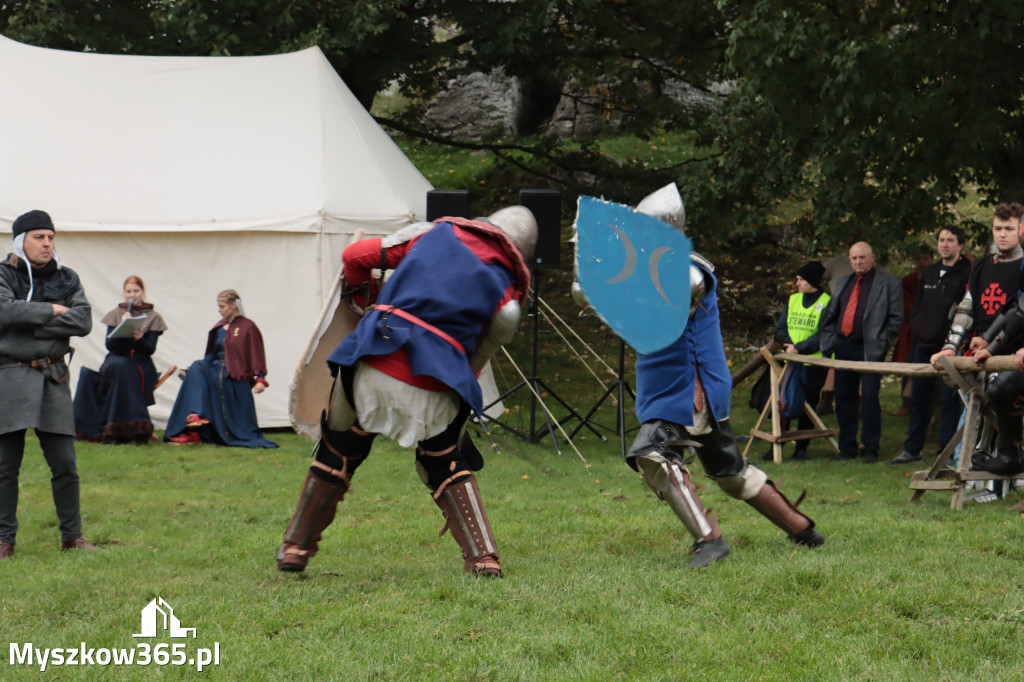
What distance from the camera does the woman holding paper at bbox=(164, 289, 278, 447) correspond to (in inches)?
389

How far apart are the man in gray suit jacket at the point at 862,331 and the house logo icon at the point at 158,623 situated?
5989 millimetres

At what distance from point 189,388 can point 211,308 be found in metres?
1.07

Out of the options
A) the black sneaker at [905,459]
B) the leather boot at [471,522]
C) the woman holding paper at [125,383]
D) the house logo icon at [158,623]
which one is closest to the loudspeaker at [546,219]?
the black sneaker at [905,459]

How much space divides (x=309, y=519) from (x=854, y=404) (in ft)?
18.1

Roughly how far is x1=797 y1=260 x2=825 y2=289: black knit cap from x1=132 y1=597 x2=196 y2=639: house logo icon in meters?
6.28

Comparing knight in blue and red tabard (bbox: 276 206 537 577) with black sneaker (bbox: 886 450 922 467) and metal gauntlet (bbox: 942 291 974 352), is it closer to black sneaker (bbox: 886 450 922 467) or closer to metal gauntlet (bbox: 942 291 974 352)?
metal gauntlet (bbox: 942 291 974 352)

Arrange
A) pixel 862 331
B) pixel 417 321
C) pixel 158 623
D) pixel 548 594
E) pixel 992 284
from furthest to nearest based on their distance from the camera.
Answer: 1. pixel 862 331
2. pixel 992 284
3. pixel 417 321
4. pixel 548 594
5. pixel 158 623

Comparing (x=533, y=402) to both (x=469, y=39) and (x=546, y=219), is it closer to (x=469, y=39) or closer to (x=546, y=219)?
(x=546, y=219)

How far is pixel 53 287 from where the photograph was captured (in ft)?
16.9

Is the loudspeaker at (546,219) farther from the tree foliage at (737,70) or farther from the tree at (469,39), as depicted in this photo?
the tree at (469,39)

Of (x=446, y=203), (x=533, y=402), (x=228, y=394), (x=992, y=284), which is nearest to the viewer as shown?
(x=992, y=284)

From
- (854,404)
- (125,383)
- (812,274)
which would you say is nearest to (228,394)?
(125,383)

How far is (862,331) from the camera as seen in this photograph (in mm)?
8367

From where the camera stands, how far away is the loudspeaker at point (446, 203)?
30.0ft
